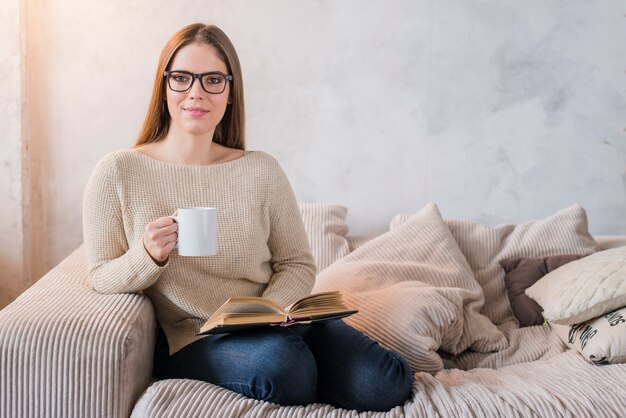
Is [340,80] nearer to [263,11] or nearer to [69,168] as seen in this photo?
[263,11]

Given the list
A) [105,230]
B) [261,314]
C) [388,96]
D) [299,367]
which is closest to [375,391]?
[299,367]

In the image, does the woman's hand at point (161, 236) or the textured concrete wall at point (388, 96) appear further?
the textured concrete wall at point (388, 96)

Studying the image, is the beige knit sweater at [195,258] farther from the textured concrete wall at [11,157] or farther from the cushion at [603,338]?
the textured concrete wall at [11,157]

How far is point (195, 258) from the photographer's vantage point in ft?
5.84

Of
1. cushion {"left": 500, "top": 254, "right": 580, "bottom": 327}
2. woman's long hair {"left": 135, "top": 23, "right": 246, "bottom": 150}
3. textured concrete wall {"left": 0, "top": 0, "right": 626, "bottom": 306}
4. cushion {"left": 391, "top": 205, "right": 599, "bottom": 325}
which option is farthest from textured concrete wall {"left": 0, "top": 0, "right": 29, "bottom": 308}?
cushion {"left": 500, "top": 254, "right": 580, "bottom": 327}

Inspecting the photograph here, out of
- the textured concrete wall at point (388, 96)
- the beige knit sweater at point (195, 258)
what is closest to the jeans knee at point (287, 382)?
the beige knit sweater at point (195, 258)

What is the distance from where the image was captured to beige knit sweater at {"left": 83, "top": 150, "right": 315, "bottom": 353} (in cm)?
174

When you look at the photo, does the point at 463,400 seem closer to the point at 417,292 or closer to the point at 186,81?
the point at 417,292

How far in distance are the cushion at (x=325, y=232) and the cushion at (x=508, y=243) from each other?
18 cm

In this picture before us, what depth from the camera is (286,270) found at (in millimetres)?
1902

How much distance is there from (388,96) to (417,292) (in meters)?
0.92

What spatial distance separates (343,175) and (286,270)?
915mm

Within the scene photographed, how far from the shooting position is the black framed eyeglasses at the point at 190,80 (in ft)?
5.91

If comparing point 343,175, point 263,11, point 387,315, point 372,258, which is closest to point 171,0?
point 263,11
